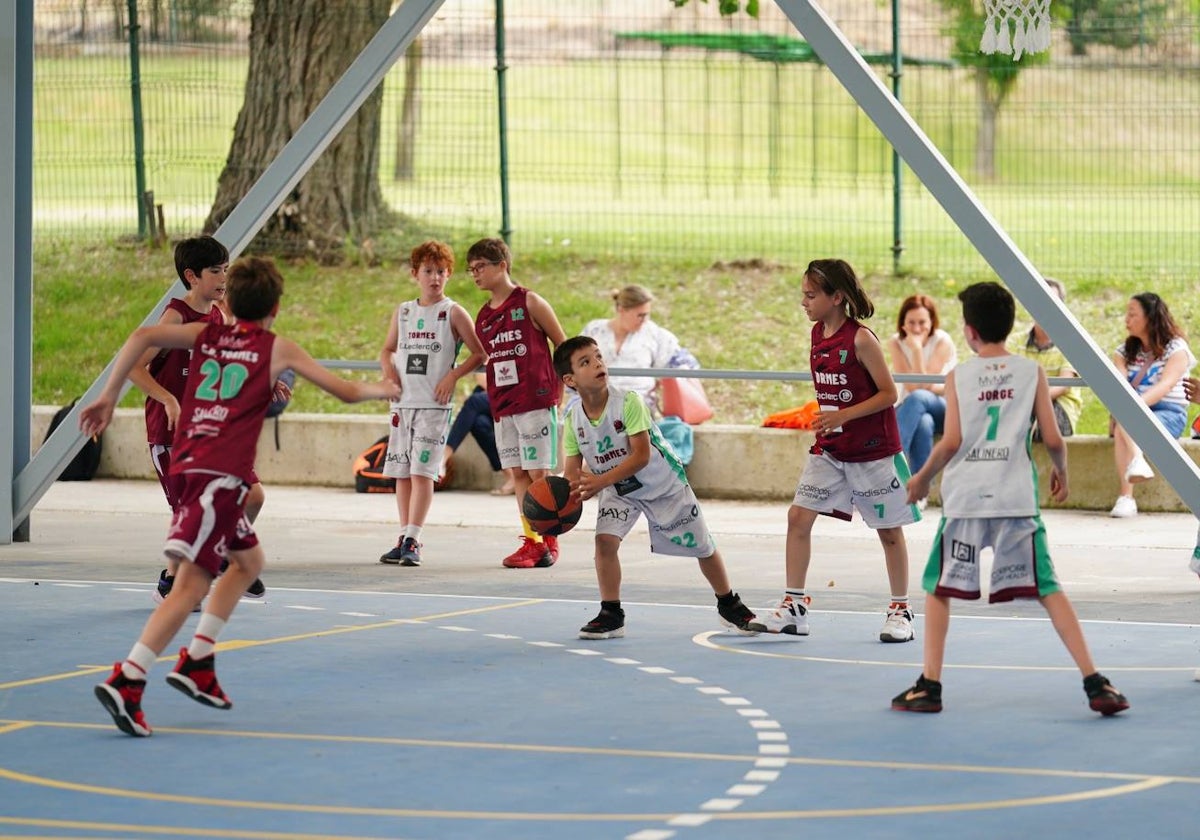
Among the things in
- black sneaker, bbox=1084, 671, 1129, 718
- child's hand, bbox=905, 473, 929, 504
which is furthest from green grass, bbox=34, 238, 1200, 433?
black sneaker, bbox=1084, 671, 1129, 718

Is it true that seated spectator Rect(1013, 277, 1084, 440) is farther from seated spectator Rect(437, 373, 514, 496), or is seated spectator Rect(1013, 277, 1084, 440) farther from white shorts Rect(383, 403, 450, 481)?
white shorts Rect(383, 403, 450, 481)

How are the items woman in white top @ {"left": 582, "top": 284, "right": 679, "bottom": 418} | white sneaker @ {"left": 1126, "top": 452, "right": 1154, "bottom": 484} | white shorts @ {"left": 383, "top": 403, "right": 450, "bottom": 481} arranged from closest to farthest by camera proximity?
white shorts @ {"left": 383, "top": 403, "right": 450, "bottom": 481}
white sneaker @ {"left": 1126, "top": 452, "right": 1154, "bottom": 484}
woman in white top @ {"left": 582, "top": 284, "right": 679, "bottom": 418}

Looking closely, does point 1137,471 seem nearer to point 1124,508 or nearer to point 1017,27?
point 1124,508

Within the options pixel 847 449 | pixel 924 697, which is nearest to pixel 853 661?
pixel 847 449

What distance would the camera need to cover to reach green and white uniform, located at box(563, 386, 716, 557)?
938cm

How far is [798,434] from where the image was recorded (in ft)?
48.9

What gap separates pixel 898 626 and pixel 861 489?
25.7 inches

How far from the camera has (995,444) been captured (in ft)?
25.6

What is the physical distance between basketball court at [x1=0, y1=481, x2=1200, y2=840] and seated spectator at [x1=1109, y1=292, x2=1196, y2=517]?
1.48m

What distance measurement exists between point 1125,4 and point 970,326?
12.3 meters

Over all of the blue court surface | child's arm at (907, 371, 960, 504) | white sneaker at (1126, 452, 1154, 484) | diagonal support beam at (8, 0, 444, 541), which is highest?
diagonal support beam at (8, 0, 444, 541)

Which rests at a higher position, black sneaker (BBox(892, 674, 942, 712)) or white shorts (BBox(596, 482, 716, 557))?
white shorts (BBox(596, 482, 716, 557))

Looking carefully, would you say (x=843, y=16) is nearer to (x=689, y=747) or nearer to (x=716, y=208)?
(x=716, y=208)

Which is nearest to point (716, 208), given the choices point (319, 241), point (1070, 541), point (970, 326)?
A: point (319, 241)
